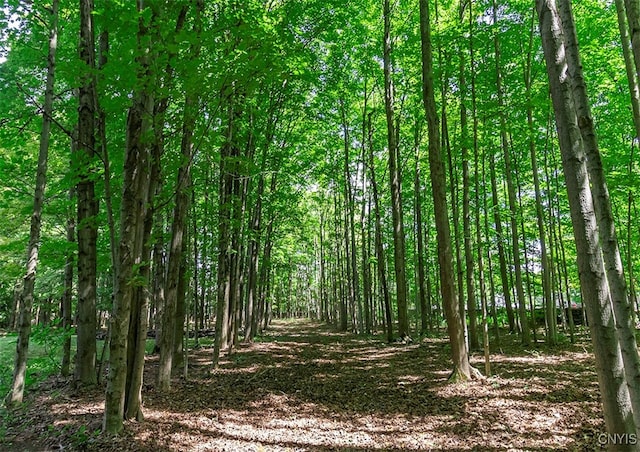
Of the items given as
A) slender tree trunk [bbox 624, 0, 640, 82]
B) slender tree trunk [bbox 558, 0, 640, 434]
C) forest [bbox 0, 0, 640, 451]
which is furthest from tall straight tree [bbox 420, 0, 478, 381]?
slender tree trunk [bbox 558, 0, 640, 434]

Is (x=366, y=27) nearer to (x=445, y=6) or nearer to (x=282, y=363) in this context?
(x=445, y=6)

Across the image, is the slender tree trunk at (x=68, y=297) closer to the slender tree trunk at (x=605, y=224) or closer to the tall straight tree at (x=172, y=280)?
the tall straight tree at (x=172, y=280)

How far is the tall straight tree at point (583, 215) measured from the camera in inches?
118

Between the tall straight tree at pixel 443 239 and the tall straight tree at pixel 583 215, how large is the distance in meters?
4.12

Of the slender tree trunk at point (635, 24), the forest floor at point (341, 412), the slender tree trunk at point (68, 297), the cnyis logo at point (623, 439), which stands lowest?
the forest floor at point (341, 412)

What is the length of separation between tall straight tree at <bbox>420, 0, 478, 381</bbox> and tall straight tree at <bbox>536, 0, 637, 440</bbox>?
4123 mm

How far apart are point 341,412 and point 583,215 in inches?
183

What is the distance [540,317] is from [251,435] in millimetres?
22126

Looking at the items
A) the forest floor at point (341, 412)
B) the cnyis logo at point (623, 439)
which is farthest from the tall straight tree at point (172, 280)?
the cnyis logo at point (623, 439)

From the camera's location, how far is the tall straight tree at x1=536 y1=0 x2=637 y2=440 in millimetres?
3010

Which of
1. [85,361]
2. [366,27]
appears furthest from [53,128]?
[366,27]

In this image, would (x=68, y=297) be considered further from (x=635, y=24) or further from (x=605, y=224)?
(x=635, y=24)

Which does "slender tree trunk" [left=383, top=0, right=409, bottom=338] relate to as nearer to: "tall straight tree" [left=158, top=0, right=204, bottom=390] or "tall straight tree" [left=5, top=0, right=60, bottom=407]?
"tall straight tree" [left=158, top=0, right=204, bottom=390]

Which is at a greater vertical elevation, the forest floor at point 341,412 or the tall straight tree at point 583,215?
the tall straight tree at point 583,215
